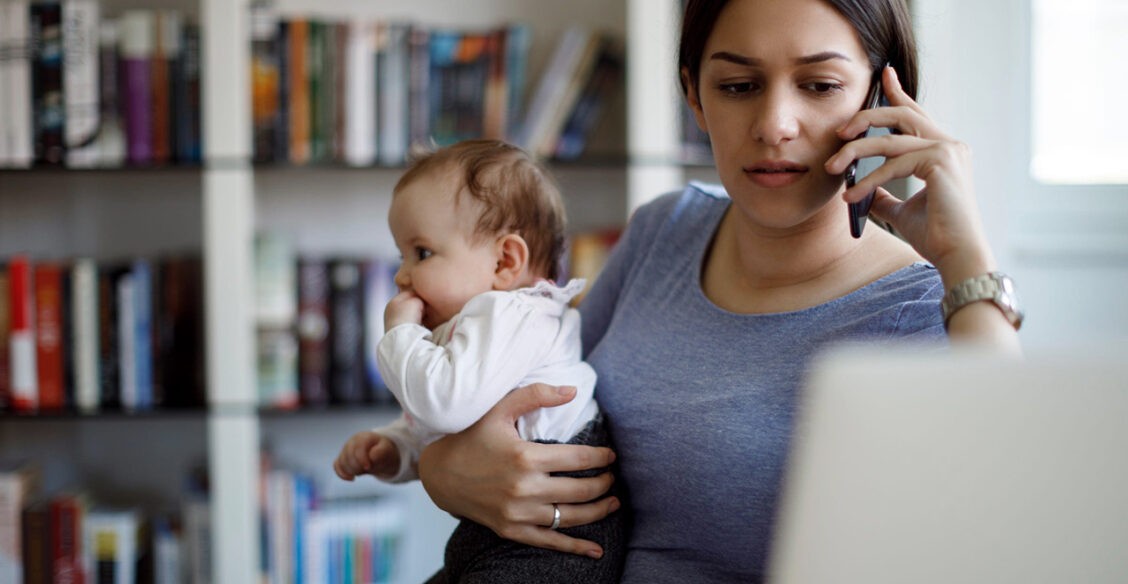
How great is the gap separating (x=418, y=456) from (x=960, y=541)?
1005mm

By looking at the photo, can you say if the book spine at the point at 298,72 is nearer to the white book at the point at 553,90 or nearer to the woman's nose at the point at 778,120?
the white book at the point at 553,90

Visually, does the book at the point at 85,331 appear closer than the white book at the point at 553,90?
Yes

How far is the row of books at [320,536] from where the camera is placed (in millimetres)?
2424

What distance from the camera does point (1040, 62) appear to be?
2.71m

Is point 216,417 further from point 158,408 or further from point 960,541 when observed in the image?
point 960,541

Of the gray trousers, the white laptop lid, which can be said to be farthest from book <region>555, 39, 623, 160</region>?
the white laptop lid

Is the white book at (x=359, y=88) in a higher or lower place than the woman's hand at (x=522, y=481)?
higher

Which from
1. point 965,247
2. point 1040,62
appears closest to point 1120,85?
point 1040,62

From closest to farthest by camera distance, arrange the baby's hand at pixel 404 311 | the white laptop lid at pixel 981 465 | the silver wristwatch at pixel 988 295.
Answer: the white laptop lid at pixel 981 465
the silver wristwatch at pixel 988 295
the baby's hand at pixel 404 311

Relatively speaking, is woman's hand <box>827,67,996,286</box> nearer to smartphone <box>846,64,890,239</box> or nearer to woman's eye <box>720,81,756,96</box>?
smartphone <box>846,64,890,239</box>

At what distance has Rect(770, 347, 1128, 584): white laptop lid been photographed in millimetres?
378

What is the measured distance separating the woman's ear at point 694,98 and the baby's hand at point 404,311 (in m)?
0.41

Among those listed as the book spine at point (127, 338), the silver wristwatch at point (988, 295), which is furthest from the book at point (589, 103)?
the silver wristwatch at point (988, 295)

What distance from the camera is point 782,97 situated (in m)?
1.06
